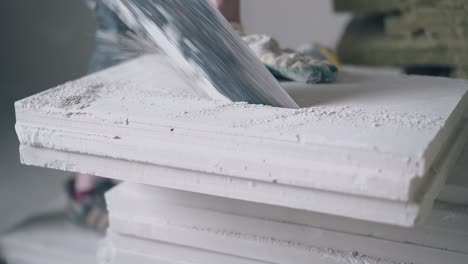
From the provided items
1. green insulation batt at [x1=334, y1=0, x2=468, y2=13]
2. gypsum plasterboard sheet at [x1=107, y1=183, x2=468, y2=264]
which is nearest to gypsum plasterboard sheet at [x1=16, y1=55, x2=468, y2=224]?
gypsum plasterboard sheet at [x1=107, y1=183, x2=468, y2=264]

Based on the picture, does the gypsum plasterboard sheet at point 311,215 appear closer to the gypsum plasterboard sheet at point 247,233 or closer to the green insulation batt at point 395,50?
the gypsum plasterboard sheet at point 247,233

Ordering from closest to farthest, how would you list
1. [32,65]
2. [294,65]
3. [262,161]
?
[262,161] → [294,65] → [32,65]

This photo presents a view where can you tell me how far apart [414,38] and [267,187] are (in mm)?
948

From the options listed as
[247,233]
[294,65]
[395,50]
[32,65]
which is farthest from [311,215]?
[32,65]

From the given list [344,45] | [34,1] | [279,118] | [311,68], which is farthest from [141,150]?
[34,1]

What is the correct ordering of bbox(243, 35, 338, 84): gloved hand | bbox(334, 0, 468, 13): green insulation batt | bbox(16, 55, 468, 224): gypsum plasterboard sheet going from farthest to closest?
bbox(334, 0, 468, 13): green insulation batt → bbox(243, 35, 338, 84): gloved hand → bbox(16, 55, 468, 224): gypsum plasterboard sheet

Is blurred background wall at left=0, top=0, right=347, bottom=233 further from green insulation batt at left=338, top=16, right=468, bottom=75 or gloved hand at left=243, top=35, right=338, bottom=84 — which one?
gloved hand at left=243, top=35, right=338, bottom=84

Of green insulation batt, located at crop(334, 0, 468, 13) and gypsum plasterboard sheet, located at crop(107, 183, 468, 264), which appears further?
green insulation batt, located at crop(334, 0, 468, 13)

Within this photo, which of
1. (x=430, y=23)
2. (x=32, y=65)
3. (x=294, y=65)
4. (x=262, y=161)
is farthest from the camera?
(x=32, y=65)

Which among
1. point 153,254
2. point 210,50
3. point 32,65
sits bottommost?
point 153,254

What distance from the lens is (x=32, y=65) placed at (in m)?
1.72

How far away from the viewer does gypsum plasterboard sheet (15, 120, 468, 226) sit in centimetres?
56

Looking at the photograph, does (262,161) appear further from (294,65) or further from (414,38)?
(414,38)

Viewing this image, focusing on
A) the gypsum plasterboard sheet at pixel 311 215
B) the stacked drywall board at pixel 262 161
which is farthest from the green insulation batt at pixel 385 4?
the gypsum plasterboard sheet at pixel 311 215
